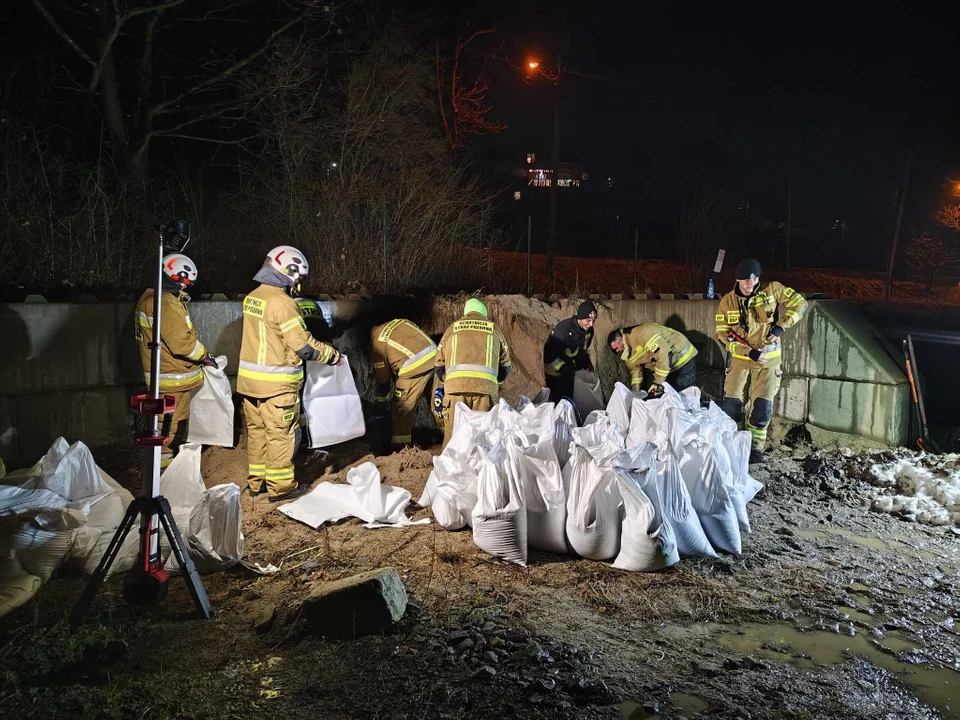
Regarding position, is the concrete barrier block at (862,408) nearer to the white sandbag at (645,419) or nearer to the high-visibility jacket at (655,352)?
the high-visibility jacket at (655,352)

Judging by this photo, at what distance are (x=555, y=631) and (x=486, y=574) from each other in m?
0.70

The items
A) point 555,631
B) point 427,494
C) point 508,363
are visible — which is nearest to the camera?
point 555,631

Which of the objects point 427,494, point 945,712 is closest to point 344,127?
point 427,494

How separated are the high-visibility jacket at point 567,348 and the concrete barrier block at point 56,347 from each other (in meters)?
4.11

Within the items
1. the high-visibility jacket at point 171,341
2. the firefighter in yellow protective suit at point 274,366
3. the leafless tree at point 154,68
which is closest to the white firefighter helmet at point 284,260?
the firefighter in yellow protective suit at point 274,366

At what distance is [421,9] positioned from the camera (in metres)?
15.3

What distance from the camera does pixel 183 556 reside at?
132 inches

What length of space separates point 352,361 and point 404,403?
779 millimetres

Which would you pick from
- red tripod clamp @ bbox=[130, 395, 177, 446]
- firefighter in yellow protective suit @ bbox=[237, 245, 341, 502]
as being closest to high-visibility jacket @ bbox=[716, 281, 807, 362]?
firefighter in yellow protective suit @ bbox=[237, 245, 341, 502]

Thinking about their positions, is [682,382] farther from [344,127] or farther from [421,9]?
[421,9]

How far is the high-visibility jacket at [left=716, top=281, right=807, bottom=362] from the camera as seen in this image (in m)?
7.01

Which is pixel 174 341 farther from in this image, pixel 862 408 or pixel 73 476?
pixel 862 408

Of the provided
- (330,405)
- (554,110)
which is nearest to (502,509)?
(330,405)

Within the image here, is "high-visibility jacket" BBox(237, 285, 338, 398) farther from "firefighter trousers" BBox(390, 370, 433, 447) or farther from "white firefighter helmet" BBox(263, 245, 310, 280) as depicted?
"firefighter trousers" BBox(390, 370, 433, 447)
